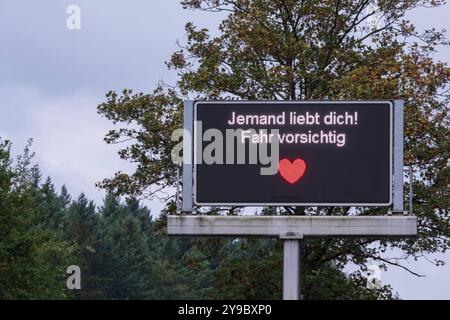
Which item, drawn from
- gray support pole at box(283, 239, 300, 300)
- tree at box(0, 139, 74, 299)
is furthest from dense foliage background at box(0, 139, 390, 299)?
gray support pole at box(283, 239, 300, 300)

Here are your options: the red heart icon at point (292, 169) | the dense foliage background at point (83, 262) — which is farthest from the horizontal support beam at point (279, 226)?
Result: the dense foliage background at point (83, 262)

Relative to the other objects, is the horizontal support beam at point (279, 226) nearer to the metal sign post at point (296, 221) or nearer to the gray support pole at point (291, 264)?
the metal sign post at point (296, 221)

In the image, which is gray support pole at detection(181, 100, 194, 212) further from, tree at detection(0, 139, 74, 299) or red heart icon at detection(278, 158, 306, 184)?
tree at detection(0, 139, 74, 299)

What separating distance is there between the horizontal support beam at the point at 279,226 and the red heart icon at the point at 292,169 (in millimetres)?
1190

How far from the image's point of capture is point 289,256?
23.9 m

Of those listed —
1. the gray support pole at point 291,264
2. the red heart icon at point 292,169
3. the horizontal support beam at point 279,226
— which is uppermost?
the red heart icon at point 292,169

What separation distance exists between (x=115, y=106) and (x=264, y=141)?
16.4 m

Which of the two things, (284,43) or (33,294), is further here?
(33,294)

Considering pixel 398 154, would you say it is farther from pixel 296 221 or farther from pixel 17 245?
pixel 17 245

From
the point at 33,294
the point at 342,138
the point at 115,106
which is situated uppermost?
the point at 115,106

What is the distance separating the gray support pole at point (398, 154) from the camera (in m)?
22.9
